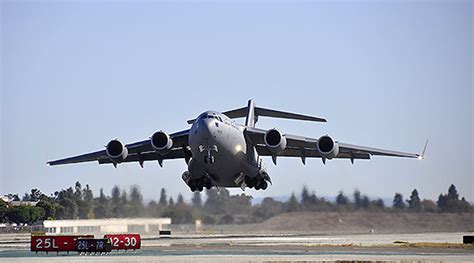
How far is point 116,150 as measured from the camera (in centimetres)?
4453

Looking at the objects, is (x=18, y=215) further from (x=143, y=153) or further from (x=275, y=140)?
(x=275, y=140)

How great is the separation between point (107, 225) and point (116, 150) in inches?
296

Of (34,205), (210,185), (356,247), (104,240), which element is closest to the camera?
(104,240)

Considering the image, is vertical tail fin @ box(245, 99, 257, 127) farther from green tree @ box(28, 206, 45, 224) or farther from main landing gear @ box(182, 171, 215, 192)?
green tree @ box(28, 206, 45, 224)

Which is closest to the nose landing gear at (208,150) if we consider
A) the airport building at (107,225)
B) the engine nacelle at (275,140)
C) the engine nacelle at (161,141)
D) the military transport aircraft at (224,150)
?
the military transport aircraft at (224,150)

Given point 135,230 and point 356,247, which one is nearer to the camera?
point 356,247

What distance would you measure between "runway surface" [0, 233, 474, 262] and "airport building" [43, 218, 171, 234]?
18.2 ft

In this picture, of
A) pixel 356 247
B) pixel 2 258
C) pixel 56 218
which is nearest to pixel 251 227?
pixel 56 218

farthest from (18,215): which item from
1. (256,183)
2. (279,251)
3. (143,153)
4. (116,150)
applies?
(279,251)

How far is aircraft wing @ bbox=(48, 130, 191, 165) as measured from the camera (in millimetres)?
46062

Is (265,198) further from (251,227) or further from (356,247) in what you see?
(356,247)

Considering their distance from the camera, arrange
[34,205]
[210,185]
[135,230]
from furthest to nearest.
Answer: [34,205]
[135,230]
[210,185]

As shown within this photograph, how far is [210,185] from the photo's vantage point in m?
46.7

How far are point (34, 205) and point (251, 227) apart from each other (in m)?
13.1
